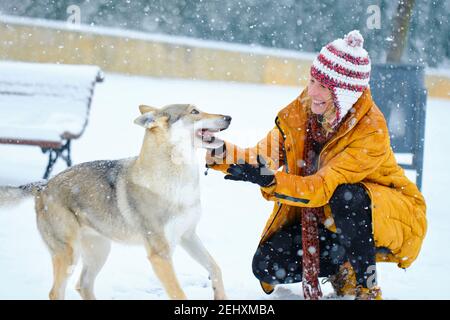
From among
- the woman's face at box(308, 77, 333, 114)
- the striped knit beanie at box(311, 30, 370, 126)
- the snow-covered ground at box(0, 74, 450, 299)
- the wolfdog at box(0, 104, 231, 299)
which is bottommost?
the snow-covered ground at box(0, 74, 450, 299)

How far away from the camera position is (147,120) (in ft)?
10.7

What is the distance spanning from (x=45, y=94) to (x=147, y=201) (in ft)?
11.6

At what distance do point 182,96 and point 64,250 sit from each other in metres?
7.03

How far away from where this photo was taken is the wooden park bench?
600 centimetres

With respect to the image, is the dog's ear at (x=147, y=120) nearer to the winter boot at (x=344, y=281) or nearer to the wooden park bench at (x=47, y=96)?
the winter boot at (x=344, y=281)

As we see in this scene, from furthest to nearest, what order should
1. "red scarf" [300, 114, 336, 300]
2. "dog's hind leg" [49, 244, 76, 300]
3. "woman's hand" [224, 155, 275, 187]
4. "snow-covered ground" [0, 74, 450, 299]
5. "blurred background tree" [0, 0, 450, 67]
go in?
"blurred background tree" [0, 0, 450, 67], "snow-covered ground" [0, 74, 450, 299], "red scarf" [300, 114, 336, 300], "dog's hind leg" [49, 244, 76, 300], "woman's hand" [224, 155, 275, 187]

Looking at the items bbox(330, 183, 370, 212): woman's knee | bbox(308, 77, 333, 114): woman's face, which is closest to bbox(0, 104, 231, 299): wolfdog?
bbox(308, 77, 333, 114): woman's face

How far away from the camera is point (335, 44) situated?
130 inches

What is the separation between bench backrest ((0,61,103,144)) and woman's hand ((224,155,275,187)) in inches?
121

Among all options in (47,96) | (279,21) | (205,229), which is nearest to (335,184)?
(205,229)

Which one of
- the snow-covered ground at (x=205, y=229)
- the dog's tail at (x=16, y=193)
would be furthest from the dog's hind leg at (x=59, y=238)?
the snow-covered ground at (x=205, y=229)

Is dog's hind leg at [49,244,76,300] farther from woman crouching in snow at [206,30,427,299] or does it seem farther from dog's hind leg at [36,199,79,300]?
woman crouching in snow at [206,30,427,299]

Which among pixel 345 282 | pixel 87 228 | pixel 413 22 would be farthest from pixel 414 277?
pixel 413 22
